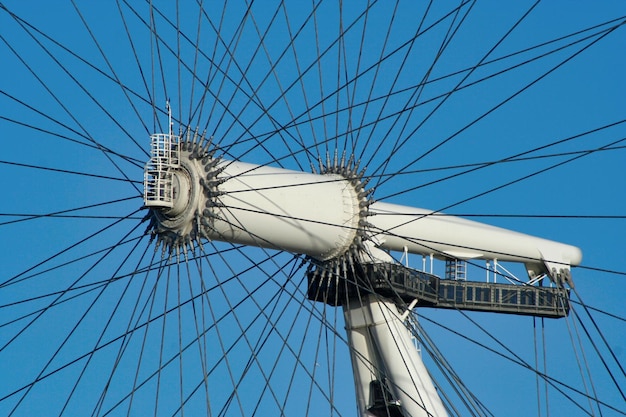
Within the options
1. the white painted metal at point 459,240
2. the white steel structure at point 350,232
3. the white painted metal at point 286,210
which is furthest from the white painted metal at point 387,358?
the white painted metal at point 286,210

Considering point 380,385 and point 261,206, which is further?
point 380,385

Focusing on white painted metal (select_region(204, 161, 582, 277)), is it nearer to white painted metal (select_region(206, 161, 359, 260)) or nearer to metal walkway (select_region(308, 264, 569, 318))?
white painted metal (select_region(206, 161, 359, 260))

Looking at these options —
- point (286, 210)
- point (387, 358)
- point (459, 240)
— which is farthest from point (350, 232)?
point (459, 240)

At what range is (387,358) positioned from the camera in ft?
154

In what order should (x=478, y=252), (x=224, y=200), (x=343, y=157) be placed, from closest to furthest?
(x=224, y=200) < (x=343, y=157) < (x=478, y=252)

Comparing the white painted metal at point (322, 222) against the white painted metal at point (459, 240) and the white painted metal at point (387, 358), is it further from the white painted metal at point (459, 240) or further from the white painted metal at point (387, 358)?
the white painted metal at point (387, 358)

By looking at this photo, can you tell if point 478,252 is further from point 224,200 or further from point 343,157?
point 224,200

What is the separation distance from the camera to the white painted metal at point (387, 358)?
46438mm

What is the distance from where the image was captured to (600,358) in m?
48.5

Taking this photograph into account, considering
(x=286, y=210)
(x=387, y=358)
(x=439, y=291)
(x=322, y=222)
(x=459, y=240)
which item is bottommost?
(x=387, y=358)

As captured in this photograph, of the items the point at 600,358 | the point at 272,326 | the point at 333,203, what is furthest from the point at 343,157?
the point at 600,358

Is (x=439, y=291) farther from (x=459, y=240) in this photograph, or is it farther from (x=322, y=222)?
(x=322, y=222)

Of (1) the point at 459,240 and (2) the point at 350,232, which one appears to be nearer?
(2) the point at 350,232

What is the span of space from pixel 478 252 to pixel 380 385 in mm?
4769
